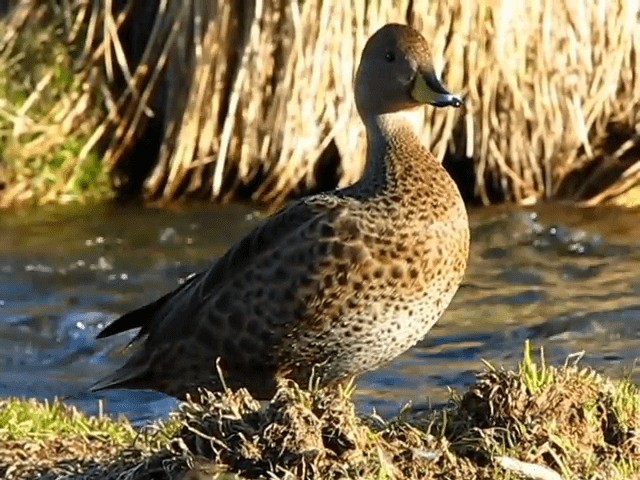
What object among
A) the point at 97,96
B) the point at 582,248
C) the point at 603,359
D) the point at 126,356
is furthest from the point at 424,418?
the point at 97,96

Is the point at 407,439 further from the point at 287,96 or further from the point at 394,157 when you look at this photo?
the point at 287,96

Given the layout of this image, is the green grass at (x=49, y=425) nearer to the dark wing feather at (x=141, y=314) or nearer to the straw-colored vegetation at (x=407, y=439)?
the dark wing feather at (x=141, y=314)

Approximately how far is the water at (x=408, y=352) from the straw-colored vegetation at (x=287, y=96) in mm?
236

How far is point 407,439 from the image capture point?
3947 mm

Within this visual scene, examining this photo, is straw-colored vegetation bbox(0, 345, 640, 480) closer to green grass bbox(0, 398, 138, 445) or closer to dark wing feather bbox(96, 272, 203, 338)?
green grass bbox(0, 398, 138, 445)

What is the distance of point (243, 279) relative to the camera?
201 inches

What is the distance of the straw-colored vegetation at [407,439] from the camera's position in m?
3.70

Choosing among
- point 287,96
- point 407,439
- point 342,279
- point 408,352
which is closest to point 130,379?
point 342,279

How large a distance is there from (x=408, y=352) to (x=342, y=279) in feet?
8.44

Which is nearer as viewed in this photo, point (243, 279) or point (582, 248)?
point (243, 279)

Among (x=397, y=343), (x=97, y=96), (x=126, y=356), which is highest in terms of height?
(x=97, y=96)

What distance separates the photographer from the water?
6.95 meters

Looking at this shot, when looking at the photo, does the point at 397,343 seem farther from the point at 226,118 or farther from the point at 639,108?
the point at 639,108

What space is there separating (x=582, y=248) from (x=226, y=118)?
6.41ft
